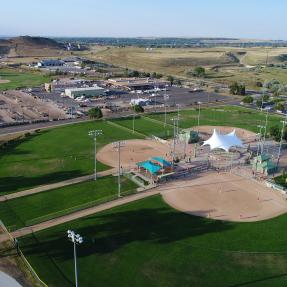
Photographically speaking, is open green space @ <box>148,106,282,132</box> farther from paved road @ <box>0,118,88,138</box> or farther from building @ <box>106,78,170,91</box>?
building @ <box>106,78,170,91</box>

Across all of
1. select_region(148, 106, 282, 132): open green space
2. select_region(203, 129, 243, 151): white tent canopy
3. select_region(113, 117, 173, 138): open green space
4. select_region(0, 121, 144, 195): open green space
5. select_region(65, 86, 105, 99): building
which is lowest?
select_region(0, 121, 144, 195): open green space

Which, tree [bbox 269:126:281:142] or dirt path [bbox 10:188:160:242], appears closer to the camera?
dirt path [bbox 10:188:160:242]

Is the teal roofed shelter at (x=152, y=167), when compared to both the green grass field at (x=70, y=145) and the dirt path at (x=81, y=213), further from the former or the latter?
the green grass field at (x=70, y=145)

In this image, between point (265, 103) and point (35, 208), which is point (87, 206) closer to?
point (35, 208)

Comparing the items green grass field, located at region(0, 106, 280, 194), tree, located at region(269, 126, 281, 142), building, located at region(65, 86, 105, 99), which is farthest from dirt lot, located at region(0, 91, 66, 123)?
tree, located at region(269, 126, 281, 142)

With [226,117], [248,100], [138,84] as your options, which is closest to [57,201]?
[226,117]

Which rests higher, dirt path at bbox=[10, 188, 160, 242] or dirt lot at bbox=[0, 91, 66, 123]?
dirt lot at bbox=[0, 91, 66, 123]
